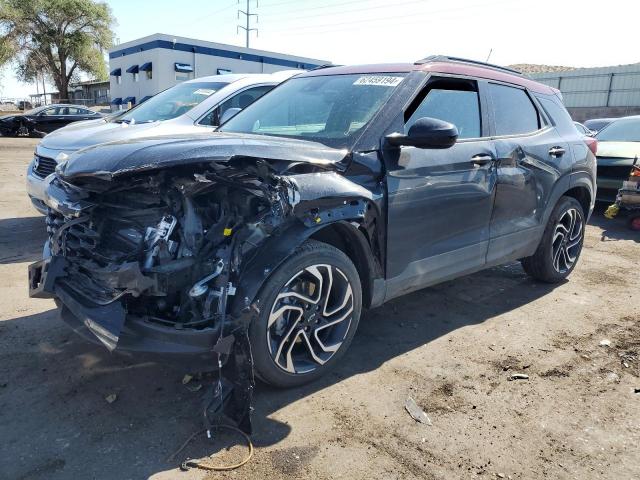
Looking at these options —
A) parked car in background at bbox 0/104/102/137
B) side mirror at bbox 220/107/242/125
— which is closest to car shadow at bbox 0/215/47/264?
side mirror at bbox 220/107/242/125

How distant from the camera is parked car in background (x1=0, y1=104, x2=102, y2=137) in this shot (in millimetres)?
22547

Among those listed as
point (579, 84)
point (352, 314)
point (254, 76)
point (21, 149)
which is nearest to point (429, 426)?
point (352, 314)

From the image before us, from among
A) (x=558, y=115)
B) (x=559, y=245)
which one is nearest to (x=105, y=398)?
(x=559, y=245)

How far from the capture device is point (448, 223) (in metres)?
3.72

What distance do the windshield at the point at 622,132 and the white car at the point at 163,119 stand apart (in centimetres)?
615

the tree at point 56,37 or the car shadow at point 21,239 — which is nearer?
the car shadow at point 21,239

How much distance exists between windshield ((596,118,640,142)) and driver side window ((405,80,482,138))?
6755 millimetres

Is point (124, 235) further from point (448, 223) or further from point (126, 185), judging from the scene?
point (448, 223)

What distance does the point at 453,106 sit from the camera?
3922 millimetres

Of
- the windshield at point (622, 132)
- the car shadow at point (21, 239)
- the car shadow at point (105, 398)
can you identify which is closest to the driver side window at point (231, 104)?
the car shadow at point (21, 239)

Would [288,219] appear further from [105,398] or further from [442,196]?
[105,398]

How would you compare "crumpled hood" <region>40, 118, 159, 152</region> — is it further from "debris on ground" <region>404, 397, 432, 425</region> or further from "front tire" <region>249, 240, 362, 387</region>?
"debris on ground" <region>404, 397, 432, 425</region>

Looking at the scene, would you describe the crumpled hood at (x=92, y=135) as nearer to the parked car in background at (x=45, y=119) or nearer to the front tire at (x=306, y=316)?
the front tire at (x=306, y=316)

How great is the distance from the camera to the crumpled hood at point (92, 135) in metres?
5.99
